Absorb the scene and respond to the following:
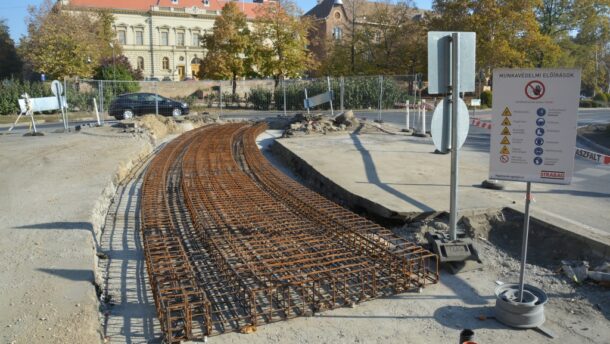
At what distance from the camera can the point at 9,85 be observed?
121 feet

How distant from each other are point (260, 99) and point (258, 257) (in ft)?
109

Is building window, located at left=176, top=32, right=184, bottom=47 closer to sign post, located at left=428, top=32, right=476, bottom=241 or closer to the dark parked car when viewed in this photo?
the dark parked car

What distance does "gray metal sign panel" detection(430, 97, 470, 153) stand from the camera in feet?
17.9

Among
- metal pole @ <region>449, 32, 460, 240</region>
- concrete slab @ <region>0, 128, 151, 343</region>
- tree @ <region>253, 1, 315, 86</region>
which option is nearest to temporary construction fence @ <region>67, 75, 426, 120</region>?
tree @ <region>253, 1, 315, 86</region>

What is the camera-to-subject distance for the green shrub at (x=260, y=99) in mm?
38094

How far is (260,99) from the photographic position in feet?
125

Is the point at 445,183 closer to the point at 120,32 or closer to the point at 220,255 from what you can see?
the point at 220,255

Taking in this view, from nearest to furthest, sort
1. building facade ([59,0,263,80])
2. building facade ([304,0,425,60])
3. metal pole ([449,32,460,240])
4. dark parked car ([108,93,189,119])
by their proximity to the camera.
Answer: metal pole ([449,32,460,240]) → dark parked car ([108,93,189,119]) → building facade ([304,0,425,60]) → building facade ([59,0,263,80])

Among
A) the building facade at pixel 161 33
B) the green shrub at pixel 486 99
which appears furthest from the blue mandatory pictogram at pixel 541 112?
the building facade at pixel 161 33

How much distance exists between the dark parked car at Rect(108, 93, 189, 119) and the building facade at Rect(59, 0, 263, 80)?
60.5 metres

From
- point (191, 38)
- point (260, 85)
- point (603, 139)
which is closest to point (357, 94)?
point (260, 85)

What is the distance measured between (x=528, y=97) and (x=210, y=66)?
45.9m

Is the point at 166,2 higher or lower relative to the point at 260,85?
higher

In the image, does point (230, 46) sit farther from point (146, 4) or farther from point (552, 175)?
point (146, 4)
